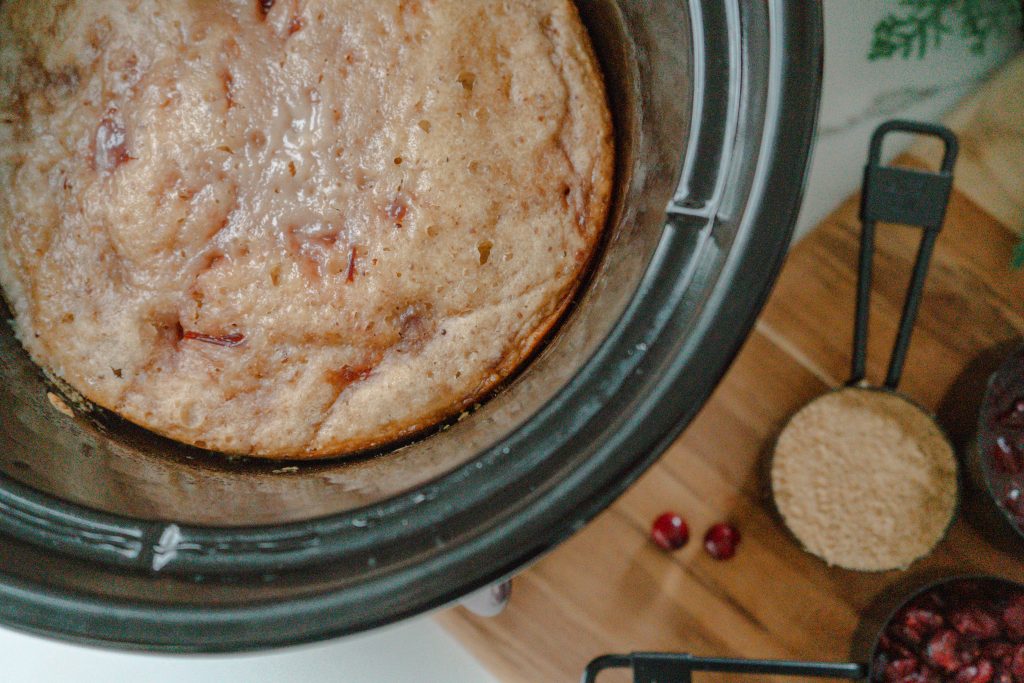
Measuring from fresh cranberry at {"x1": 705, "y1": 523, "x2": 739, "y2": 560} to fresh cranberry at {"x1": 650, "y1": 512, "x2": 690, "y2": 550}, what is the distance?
0.14 feet

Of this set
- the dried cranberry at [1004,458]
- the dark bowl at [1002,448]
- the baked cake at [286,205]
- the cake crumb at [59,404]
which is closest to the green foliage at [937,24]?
the dark bowl at [1002,448]

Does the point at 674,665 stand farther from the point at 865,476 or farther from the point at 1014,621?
the point at 1014,621

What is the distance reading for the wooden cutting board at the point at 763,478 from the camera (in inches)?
58.1

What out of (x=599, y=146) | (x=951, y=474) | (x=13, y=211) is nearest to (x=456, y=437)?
(x=599, y=146)

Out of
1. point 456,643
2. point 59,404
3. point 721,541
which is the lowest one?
point 456,643

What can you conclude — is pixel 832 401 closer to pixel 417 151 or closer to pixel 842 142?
pixel 842 142

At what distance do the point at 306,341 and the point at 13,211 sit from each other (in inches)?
14.4

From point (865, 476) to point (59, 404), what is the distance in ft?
4.34

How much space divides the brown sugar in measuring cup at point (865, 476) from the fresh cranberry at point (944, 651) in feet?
0.44

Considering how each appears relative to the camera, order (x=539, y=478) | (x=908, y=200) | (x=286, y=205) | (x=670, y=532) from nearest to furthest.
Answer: (x=539, y=478), (x=286, y=205), (x=908, y=200), (x=670, y=532)

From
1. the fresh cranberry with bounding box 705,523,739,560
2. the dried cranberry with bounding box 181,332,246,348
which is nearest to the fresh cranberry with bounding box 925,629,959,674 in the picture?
the fresh cranberry with bounding box 705,523,739,560

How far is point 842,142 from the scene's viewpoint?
160cm

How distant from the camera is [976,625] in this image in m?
1.41

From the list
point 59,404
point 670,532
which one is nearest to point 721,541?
point 670,532
